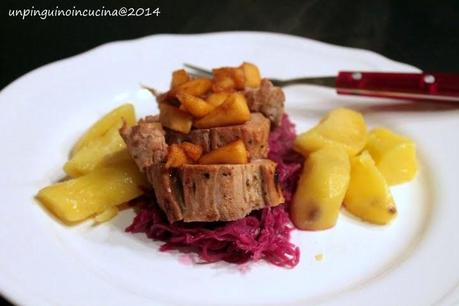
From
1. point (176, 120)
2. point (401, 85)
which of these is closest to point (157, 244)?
point (176, 120)

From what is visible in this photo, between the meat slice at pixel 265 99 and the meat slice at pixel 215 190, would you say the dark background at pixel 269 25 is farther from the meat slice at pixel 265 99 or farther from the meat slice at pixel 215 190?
the meat slice at pixel 215 190

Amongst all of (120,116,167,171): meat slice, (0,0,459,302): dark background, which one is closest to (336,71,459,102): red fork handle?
(120,116,167,171): meat slice

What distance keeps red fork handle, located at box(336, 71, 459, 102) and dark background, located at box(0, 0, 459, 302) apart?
5.54 feet

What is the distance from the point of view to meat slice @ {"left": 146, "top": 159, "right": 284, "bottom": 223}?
2738 millimetres

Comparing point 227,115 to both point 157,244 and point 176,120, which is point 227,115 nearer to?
point 176,120

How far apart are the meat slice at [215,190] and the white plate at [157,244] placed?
0.24 meters

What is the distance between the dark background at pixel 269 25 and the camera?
5.16 meters

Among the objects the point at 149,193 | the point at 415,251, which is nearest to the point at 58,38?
the point at 149,193

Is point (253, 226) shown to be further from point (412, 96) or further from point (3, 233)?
point (412, 96)

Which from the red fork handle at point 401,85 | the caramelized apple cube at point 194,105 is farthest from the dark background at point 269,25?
the caramelized apple cube at point 194,105

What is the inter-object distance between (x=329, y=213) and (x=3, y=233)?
4.91ft

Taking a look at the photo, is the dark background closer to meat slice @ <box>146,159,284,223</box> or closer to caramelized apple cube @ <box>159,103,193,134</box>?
caramelized apple cube @ <box>159,103,193,134</box>

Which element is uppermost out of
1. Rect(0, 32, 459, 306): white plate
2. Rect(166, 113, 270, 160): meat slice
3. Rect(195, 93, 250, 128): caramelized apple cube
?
Rect(195, 93, 250, 128): caramelized apple cube

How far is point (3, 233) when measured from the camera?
8.86 ft
